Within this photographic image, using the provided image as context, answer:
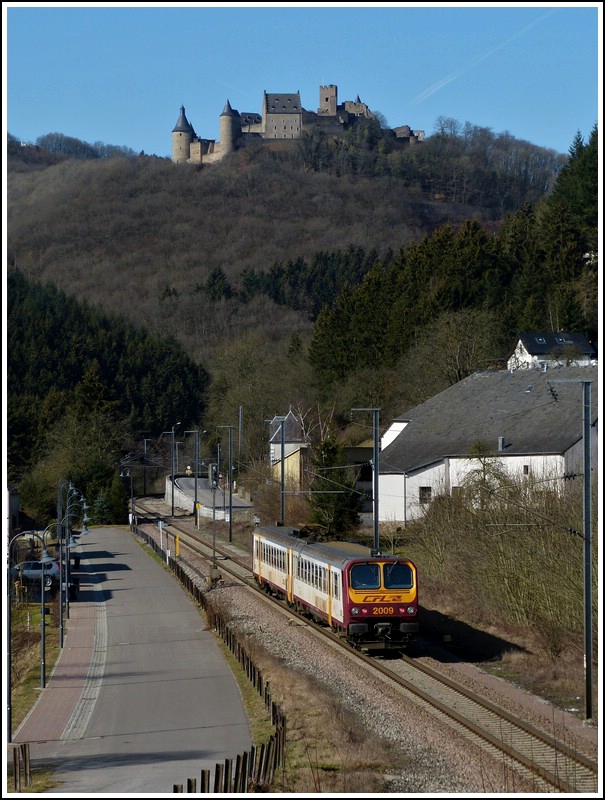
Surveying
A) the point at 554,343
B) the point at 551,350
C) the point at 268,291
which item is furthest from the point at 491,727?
the point at 268,291

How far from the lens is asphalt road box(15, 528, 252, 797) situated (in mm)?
15023

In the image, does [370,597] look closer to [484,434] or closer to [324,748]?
[324,748]

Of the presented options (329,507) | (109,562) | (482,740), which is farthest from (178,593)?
(482,740)

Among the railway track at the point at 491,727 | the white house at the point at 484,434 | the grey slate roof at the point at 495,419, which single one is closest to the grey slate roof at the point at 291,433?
the grey slate roof at the point at 495,419

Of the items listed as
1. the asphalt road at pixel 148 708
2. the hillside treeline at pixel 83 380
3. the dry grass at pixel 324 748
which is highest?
the hillside treeline at pixel 83 380

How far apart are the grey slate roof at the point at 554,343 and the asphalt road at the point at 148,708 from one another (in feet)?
115

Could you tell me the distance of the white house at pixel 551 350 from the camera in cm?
6316

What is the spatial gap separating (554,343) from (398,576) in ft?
147

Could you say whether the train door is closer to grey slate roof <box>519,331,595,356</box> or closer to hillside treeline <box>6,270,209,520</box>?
grey slate roof <box>519,331,595,356</box>

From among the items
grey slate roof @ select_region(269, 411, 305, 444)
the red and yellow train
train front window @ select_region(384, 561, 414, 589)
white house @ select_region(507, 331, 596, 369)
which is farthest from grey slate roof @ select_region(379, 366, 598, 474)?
train front window @ select_region(384, 561, 414, 589)

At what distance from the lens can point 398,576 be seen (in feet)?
76.4

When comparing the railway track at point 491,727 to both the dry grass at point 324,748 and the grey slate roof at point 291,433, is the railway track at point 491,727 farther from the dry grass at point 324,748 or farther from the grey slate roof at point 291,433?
the grey slate roof at point 291,433

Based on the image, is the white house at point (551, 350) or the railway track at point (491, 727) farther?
the white house at point (551, 350)

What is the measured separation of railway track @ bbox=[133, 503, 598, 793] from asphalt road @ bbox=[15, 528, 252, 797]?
10.4 feet
